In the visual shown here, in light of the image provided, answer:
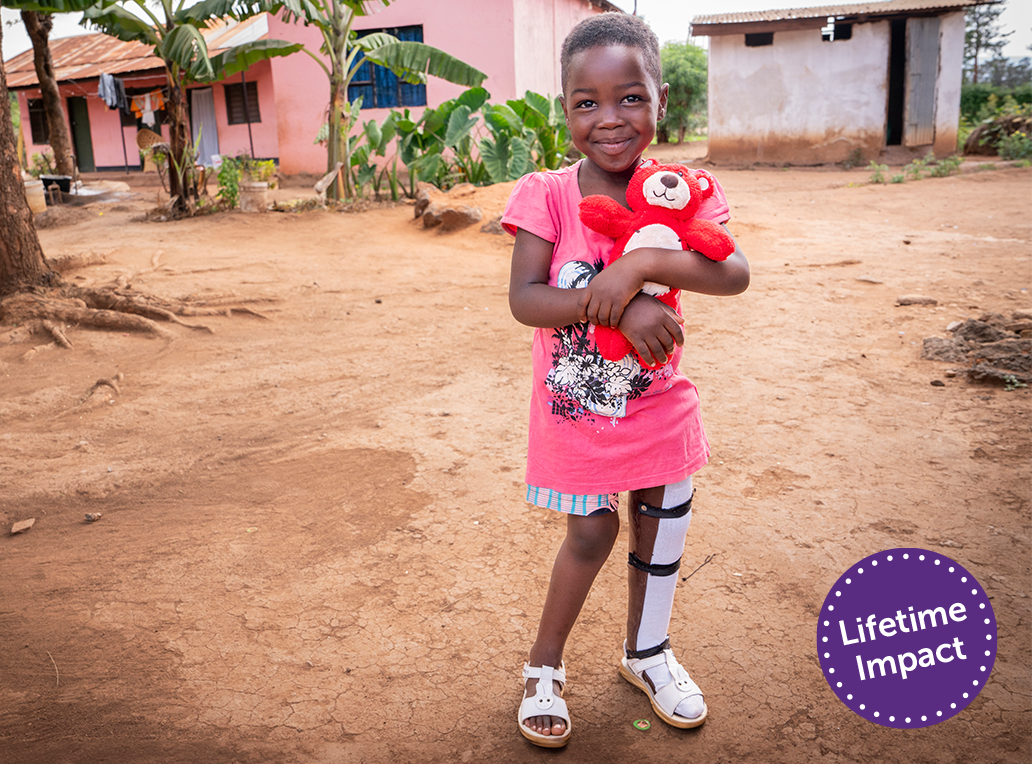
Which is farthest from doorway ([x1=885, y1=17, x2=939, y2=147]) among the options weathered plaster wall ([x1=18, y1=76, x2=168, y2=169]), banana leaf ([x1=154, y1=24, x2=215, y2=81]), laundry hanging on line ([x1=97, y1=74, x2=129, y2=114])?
weathered plaster wall ([x1=18, y1=76, x2=168, y2=169])

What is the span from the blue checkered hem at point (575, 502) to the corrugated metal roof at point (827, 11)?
1580 cm

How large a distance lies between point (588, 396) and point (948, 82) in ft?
54.9

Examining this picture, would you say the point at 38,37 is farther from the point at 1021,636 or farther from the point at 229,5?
the point at 1021,636

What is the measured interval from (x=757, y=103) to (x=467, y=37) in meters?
6.13

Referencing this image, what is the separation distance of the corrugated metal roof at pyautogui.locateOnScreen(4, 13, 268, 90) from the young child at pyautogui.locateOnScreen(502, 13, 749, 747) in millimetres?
16551

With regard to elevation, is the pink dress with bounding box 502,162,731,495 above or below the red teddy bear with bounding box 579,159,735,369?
below

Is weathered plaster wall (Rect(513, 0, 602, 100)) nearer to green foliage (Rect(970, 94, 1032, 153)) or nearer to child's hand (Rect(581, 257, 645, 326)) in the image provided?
green foliage (Rect(970, 94, 1032, 153))

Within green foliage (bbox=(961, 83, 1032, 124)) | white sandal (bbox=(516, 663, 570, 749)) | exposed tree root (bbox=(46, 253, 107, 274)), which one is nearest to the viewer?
white sandal (bbox=(516, 663, 570, 749))

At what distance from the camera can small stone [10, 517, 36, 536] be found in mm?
2578

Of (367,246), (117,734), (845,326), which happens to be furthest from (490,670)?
(367,246)

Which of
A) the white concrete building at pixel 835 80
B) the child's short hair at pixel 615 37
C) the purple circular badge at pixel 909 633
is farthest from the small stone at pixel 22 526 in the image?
the white concrete building at pixel 835 80

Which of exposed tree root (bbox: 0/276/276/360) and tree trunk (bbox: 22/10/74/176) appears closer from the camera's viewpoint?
exposed tree root (bbox: 0/276/276/360)

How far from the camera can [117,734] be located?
65.6 inches

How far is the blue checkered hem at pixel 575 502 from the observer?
157 cm
